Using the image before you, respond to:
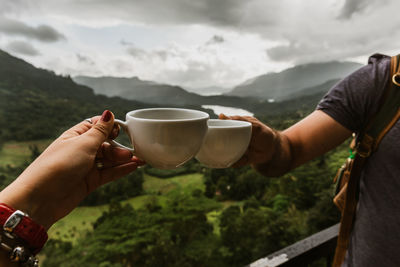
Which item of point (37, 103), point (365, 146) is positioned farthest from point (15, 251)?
point (37, 103)

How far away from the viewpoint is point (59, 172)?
1.45 ft

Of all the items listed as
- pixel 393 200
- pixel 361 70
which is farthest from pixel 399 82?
pixel 393 200

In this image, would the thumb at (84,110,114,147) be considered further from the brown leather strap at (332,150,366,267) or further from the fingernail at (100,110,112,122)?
the brown leather strap at (332,150,366,267)

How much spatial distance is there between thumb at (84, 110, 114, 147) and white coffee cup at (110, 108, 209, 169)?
33 millimetres

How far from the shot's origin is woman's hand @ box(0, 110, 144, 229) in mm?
416

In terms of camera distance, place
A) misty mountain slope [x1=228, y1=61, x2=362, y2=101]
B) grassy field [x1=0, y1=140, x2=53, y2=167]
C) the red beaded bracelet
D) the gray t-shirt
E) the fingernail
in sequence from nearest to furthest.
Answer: the red beaded bracelet
the fingernail
the gray t-shirt
grassy field [x1=0, y1=140, x2=53, y2=167]
misty mountain slope [x1=228, y1=61, x2=362, y2=101]

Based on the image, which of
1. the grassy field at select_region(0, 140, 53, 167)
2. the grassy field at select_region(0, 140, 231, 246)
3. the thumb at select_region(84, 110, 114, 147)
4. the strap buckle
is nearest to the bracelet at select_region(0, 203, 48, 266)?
the thumb at select_region(84, 110, 114, 147)

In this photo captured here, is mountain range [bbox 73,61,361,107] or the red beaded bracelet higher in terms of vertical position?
mountain range [bbox 73,61,361,107]

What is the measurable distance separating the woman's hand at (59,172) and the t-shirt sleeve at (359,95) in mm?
670

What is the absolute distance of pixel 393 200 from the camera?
25.0 inches

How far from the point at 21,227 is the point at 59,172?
103 millimetres

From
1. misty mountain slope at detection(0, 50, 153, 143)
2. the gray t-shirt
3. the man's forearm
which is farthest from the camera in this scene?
misty mountain slope at detection(0, 50, 153, 143)

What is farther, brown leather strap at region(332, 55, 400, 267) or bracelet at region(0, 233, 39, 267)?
brown leather strap at region(332, 55, 400, 267)

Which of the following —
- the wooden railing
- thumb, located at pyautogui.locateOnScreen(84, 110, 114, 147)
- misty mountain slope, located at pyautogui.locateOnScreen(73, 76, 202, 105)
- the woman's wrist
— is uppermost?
misty mountain slope, located at pyautogui.locateOnScreen(73, 76, 202, 105)
